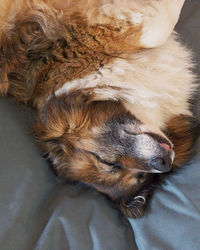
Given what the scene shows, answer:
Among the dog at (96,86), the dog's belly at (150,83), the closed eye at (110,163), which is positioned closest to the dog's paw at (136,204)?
the dog at (96,86)

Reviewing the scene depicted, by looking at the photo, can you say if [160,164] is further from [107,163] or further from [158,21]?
[158,21]

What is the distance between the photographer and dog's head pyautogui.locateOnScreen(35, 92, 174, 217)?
162 cm

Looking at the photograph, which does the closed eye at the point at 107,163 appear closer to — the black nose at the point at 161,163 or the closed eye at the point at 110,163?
the closed eye at the point at 110,163

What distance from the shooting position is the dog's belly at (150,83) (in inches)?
68.6

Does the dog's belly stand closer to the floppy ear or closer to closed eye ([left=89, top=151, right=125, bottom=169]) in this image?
the floppy ear

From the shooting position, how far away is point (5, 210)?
1613mm

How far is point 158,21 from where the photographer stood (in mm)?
1782

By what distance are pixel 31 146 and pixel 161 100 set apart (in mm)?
770

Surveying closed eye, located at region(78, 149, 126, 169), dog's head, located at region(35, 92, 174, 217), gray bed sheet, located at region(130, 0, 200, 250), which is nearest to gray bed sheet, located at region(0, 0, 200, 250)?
gray bed sheet, located at region(130, 0, 200, 250)

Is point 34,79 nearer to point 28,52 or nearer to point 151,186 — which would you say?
point 28,52

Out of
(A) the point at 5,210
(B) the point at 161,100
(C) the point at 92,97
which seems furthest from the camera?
(B) the point at 161,100

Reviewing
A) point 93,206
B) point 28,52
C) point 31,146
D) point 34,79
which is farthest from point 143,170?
point 28,52

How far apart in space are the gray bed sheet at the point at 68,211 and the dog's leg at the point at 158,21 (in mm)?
631

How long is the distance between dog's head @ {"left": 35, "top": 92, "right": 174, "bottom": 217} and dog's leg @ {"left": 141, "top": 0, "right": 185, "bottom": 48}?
401 mm
